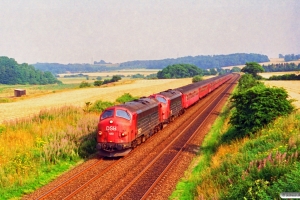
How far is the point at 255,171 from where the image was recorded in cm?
1051

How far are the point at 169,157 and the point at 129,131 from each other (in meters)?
2.92

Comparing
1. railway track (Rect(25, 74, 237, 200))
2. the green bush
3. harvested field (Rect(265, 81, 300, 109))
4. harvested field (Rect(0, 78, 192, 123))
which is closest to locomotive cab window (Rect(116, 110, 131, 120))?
railway track (Rect(25, 74, 237, 200))

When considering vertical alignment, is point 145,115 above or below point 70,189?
above

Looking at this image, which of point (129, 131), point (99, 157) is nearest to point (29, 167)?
point (99, 157)

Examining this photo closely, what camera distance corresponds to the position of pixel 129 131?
19.8 metres

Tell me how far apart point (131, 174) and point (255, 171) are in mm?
7932

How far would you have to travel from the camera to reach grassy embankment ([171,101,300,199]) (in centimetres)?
896

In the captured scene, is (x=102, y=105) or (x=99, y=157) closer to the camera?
(x=99, y=157)

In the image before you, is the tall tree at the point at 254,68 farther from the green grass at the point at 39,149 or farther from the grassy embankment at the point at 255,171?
the grassy embankment at the point at 255,171

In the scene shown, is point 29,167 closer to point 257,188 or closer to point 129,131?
point 129,131

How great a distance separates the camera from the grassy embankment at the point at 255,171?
8961 mm

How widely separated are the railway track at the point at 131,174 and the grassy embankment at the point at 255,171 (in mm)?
1340

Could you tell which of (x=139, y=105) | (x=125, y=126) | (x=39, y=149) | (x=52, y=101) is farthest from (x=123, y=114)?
(x=52, y=101)

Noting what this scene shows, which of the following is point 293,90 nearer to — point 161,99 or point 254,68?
point 161,99
